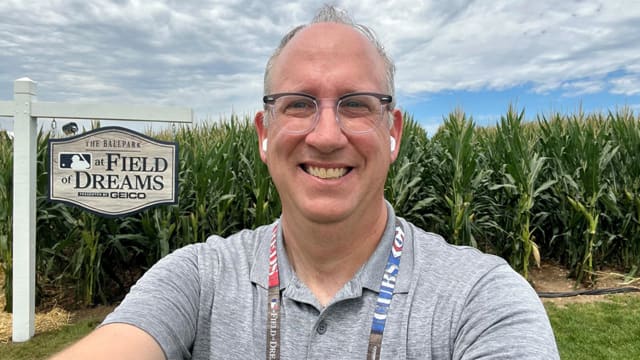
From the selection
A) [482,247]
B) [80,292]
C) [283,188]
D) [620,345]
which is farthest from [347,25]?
[482,247]

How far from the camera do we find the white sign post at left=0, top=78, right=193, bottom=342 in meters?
4.11

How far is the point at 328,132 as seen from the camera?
4.27 ft

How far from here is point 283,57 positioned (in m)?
1.41

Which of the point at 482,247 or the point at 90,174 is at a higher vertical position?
the point at 90,174

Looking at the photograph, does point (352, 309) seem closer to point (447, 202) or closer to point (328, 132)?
point (328, 132)

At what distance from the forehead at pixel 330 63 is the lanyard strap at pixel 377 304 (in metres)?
0.45

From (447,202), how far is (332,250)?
4457 mm

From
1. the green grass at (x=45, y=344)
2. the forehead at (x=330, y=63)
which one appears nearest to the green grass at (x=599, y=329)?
the forehead at (x=330, y=63)

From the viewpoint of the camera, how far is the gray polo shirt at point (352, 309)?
1054 millimetres

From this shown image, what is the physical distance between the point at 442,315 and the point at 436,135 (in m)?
5.92

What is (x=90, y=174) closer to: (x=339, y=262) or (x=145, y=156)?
(x=145, y=156)

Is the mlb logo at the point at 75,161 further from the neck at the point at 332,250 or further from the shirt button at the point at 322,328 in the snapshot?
the shirt button at the point at 322,328

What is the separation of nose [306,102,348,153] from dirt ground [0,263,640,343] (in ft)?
14.0

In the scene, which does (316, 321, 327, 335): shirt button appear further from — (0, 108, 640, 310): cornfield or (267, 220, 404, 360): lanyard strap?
(0, 108, 640, 310): cornfield
